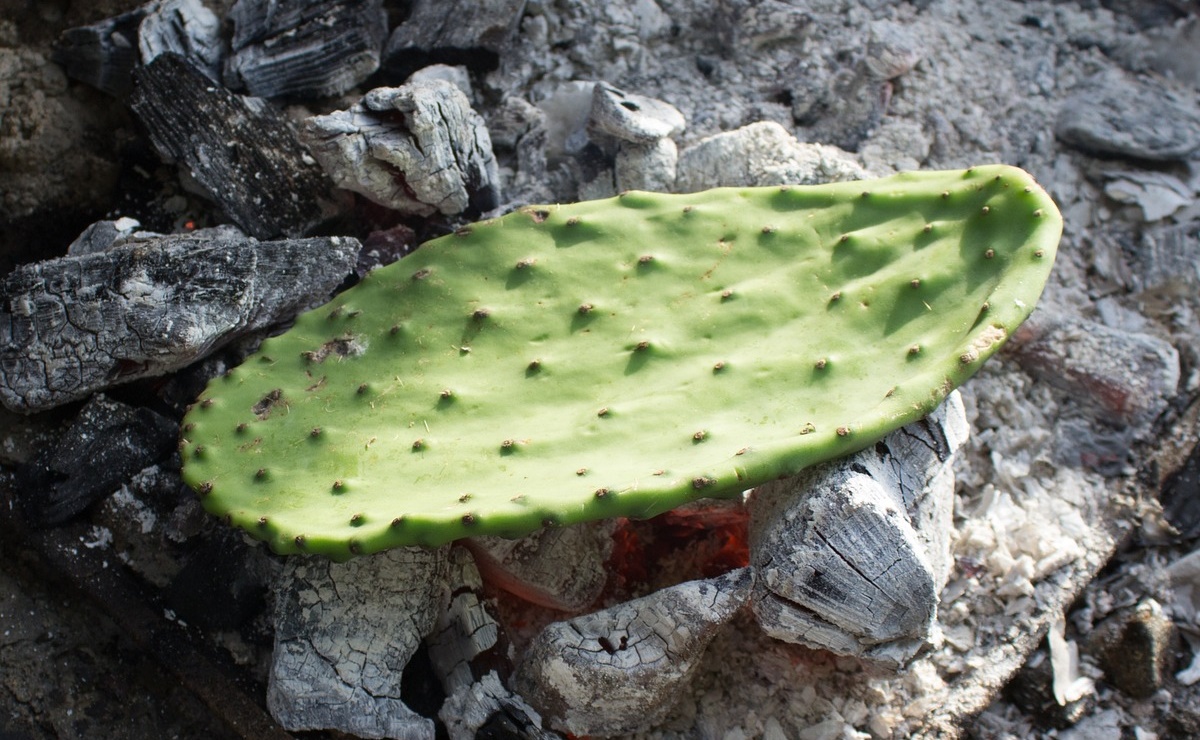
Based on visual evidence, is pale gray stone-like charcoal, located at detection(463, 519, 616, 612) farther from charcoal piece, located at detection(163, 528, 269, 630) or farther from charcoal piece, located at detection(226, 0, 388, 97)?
charcoal piece, located at detection(226, 0, 388, 97)

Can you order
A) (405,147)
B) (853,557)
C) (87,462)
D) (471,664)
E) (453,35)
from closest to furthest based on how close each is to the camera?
(853,557) → (471,664) → (87,462) → (405,147) → (453,35)

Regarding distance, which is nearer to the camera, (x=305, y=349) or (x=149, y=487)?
(x=305, y=349)

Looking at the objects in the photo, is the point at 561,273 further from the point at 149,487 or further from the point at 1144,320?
the point at 1144,320

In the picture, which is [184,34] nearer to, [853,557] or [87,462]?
[87,462]

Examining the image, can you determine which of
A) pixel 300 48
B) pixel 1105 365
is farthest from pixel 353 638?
pixel 1105 365

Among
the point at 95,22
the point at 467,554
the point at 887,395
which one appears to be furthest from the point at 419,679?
the point at 95,22

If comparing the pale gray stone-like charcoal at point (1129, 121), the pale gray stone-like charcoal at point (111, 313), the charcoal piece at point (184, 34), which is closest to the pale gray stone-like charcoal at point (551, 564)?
the pale gray stone-like charcoal at point (111, 313)
